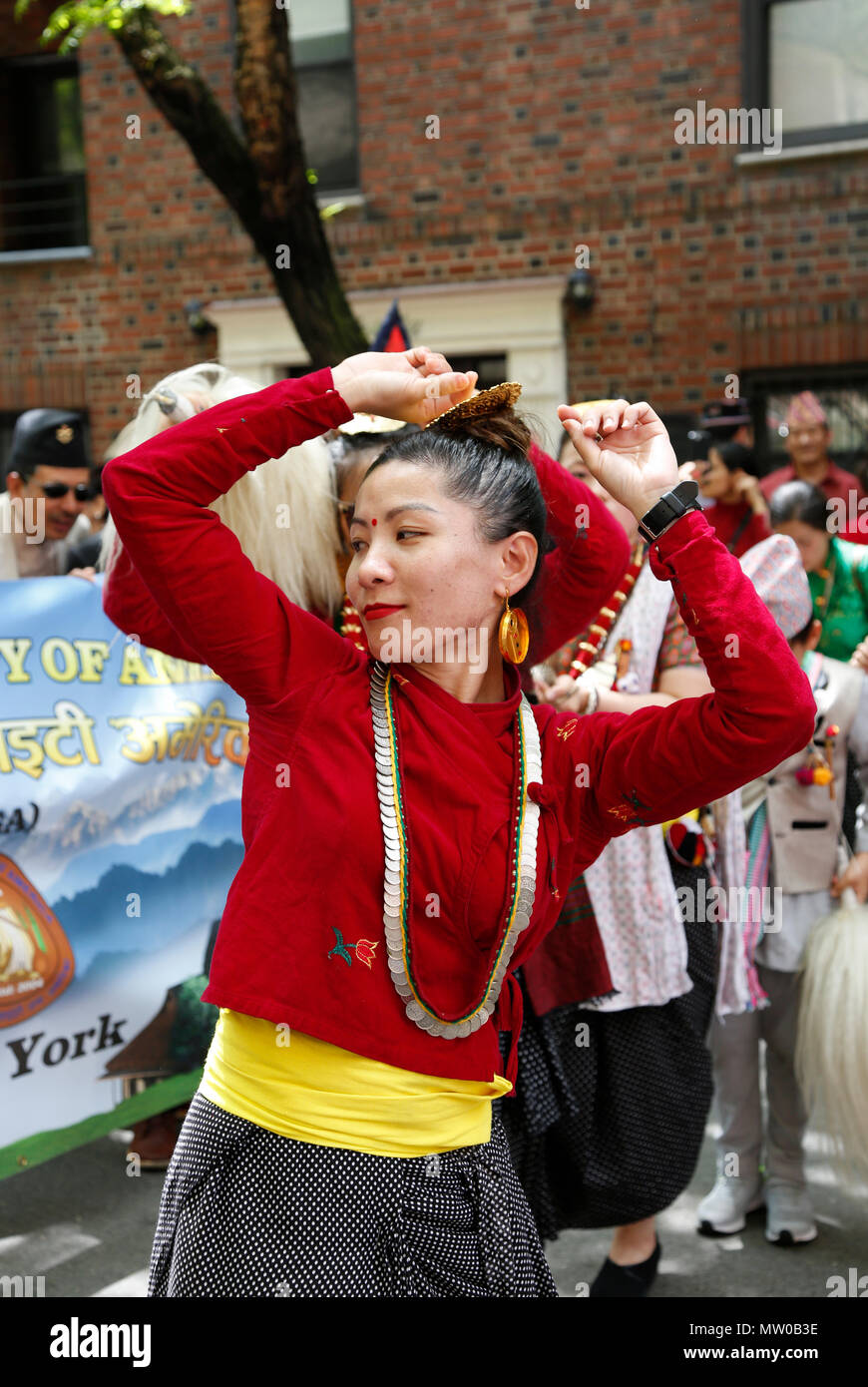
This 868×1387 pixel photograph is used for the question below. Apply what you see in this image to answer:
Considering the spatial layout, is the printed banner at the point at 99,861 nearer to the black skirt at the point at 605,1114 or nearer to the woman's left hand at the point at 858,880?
the black skirt at the point at 605,1114

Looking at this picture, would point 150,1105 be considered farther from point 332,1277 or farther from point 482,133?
point 482,133

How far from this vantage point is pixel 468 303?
963 cm

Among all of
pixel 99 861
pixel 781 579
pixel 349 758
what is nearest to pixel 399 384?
pixel 349 758

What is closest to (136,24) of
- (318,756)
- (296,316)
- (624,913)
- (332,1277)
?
(296,316)

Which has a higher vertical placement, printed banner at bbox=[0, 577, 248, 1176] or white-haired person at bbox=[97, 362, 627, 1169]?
white-haired person at bbox=[97, 362, 627, 1169]

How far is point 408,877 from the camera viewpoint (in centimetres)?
171

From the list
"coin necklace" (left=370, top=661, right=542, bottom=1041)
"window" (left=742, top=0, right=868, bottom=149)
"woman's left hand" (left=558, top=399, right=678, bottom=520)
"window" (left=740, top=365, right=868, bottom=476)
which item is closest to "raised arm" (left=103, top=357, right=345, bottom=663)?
"coin necklace" (left=370, top=661, right=542, bottom=1041)

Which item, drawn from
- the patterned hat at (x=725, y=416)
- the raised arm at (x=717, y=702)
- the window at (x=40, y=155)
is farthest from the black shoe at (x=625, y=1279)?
the window at (x=40, y=155)

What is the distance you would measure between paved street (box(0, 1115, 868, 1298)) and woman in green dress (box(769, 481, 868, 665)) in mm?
1782

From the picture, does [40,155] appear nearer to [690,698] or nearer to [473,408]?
[473,408]

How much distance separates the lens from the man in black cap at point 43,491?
4.93m

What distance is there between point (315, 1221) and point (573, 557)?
48.9 inches

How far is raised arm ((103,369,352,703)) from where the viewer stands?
1673mm

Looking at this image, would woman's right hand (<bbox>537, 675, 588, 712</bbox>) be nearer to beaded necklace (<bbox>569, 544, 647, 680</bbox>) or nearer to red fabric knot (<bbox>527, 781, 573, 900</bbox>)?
beaded necklace (<bbox>569, 544, 647, 680</bbox>)
